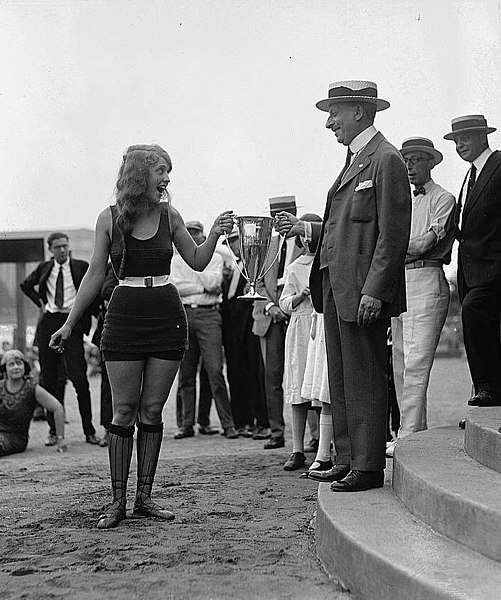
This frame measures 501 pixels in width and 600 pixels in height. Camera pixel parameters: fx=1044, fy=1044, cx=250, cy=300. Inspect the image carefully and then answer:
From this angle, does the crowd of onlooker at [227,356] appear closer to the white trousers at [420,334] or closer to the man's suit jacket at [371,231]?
the white trousers at [420,334]

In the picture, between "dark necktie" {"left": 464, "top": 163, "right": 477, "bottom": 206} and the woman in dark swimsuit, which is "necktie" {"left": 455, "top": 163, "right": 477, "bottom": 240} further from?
the woman in dark swimsuit

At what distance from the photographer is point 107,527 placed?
515 centimetres

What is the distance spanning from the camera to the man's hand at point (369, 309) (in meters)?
→ 4.79

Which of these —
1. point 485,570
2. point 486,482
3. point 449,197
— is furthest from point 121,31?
point 485,570

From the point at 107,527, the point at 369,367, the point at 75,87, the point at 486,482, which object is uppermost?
the point at 75,87

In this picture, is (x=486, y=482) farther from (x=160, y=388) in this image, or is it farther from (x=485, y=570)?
(x=160, y=388)

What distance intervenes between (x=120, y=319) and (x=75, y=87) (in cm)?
507

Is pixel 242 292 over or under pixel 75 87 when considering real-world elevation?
under

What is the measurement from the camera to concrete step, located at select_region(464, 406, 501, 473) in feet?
14.9

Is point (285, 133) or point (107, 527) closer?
point (107, 527)

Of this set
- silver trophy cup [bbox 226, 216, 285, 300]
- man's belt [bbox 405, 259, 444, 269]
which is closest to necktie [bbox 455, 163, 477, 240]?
man's belt [bbox 405, 259, 444, 269]

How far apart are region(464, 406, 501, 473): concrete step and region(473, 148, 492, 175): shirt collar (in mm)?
2046

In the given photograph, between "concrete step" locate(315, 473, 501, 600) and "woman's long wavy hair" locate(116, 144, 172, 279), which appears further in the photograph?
"woman's long wavy hair" locate(116, 144, 172, 279)

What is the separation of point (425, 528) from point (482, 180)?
3130mm
